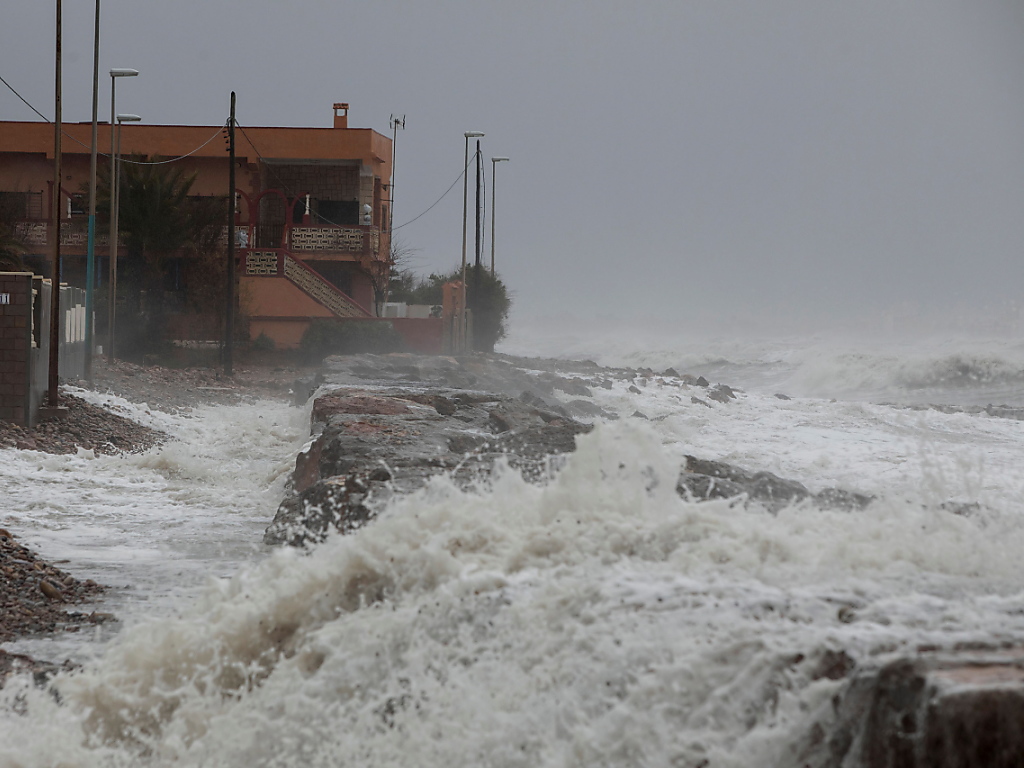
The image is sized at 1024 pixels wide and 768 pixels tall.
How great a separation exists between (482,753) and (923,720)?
4.05ft

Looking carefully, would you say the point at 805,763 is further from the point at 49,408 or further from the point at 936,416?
the point at 936,416

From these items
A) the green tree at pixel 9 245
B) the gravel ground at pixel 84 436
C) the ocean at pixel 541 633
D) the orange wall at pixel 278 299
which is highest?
the green tree at pixel 9 245

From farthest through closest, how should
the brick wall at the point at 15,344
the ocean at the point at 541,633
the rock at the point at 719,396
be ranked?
1. the rock at the point at 719,396
2. the brick wall at the point at 15,344
3. the ocean at the point at 541,633

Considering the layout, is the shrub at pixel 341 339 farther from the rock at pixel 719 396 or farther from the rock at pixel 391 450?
the rock at pixel 391 450

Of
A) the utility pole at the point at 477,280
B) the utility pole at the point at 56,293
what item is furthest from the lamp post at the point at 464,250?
the utility pole at the point at 56,293

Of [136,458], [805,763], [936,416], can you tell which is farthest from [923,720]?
[936,416]

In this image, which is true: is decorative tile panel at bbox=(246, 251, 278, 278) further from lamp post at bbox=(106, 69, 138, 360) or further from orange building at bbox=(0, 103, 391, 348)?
lamp post at bbox=(106, 69, 138, 360)

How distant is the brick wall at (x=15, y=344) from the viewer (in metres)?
13.0

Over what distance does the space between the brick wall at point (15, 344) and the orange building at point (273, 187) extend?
63.4 feet

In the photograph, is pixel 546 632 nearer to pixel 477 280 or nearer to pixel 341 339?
pixel 341 339

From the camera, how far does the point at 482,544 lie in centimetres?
421

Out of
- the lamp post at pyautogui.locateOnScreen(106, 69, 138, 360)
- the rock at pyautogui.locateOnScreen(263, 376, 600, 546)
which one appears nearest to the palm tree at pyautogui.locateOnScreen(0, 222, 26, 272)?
the lamp post at pyautogui.locateOnScreen(106, 69, 138, 360)

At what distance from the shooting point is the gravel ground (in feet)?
18.4

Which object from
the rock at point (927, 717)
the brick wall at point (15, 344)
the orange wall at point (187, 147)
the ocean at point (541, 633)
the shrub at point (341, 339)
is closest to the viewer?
the rock at point (927, 717)
